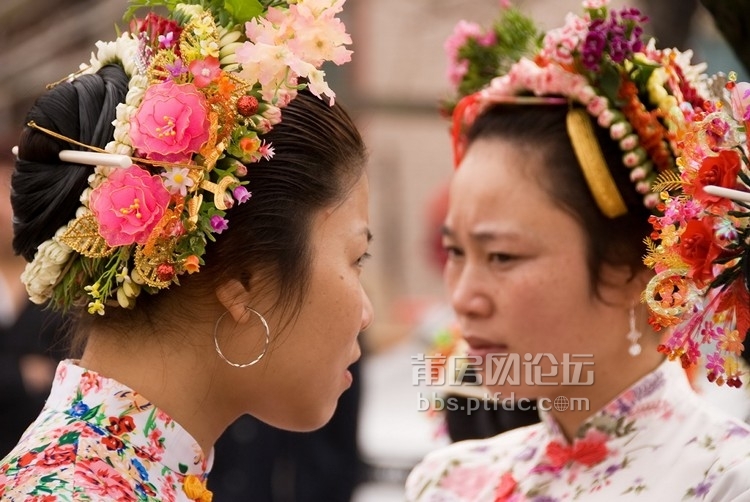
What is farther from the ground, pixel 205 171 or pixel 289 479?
pixel 205 171

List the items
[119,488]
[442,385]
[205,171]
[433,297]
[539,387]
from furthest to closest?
[433,297], [442,385], [539,387], [205,171], [119,488]

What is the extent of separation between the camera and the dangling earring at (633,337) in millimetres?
2635

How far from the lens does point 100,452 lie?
199 cm

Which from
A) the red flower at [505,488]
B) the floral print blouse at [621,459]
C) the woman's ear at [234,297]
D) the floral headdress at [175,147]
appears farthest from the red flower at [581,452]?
the floral headdress at [175,147]

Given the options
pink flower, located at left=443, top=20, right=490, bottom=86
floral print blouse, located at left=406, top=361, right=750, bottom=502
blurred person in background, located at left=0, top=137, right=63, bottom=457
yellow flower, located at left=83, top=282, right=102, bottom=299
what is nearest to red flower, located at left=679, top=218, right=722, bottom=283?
floral print blouse, located at left=406, top=361, right=750, bottom=502

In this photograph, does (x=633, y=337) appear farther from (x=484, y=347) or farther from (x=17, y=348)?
(x=17, y=348)

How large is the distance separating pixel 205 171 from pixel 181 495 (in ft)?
1.89

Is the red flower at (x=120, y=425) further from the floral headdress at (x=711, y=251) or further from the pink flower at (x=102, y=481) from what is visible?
the floral headdress at (x=711, y=251)

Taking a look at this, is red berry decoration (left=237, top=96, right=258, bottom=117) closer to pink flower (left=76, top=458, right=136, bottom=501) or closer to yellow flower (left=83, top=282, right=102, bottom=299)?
yellow flower (left=83, top=282, right=102, bottom=299)

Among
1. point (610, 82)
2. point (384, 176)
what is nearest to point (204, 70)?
point (610, 82)

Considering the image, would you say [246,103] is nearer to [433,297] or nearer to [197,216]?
[197,216]

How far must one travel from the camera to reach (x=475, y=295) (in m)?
2.72

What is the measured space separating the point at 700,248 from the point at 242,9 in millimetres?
925

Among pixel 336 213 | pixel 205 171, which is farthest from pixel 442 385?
pixel 205 171
